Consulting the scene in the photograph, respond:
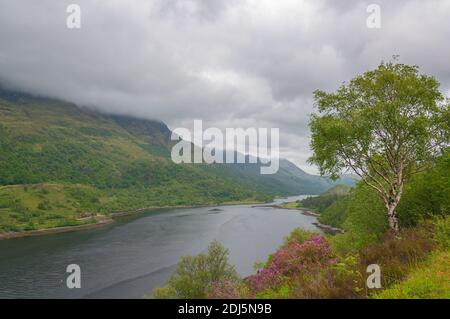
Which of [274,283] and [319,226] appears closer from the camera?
[274,283]

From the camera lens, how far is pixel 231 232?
143625 millimetres

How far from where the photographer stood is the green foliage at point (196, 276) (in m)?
51.6

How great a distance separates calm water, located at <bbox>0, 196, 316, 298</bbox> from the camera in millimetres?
73062

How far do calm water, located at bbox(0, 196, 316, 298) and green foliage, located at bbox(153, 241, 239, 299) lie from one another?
16610 millimetres

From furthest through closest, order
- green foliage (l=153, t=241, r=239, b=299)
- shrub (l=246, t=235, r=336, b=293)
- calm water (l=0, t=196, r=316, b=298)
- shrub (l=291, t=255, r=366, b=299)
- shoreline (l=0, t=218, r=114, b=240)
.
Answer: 1. shoreline (l=0, t=218, r=114, b=240)
2. calm water (l=0, t=196, r=316, b=298)
3. green foliage (l=153, t=241, r=239, b=299)
4. shrub (l=246, t=235, r=336, b=293)
5. shrub (l=291, t=255, r=366, b=299)

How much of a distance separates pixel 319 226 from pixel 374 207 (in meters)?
131

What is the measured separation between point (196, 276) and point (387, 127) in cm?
4165

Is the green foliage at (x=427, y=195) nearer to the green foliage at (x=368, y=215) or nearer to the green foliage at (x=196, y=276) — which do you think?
the green foliage at (x=368, y=215)

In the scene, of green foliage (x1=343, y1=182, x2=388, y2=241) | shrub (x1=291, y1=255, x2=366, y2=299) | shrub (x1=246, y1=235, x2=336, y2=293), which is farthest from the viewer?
green foliage (x1=343, y1=182, x2=388, y2=241)

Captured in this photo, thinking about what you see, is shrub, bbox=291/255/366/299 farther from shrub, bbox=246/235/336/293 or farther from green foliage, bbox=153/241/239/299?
green foliage, bbox=153/241/239/299

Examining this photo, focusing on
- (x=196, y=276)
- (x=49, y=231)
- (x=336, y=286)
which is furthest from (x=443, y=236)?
(x=49, y=231)

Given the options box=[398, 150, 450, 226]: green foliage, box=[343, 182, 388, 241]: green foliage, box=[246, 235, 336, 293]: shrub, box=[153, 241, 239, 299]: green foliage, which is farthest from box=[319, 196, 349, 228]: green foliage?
box=[246, 235, 336, 293]: shrub
